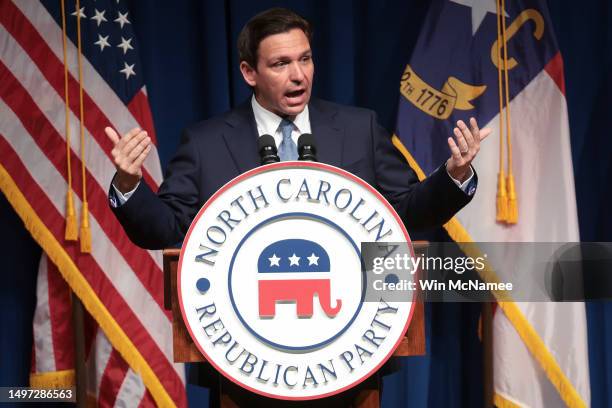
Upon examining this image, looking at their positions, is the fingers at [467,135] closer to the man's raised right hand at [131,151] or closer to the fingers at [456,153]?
the fingers at [456,153]

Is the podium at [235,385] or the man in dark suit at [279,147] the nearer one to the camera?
the podium at [235,385]

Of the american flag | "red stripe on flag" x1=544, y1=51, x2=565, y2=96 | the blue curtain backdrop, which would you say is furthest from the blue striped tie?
Result: "red stripe on flag" x1=544, y1=51, x2=565, y2=96

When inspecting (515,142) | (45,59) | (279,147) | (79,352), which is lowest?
(79,352)

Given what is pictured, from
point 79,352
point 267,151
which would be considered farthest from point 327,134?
point 79,352

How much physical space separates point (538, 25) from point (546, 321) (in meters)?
1.14

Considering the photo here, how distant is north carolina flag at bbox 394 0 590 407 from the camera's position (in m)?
3.47

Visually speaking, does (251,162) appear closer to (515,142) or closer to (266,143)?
(266,143)

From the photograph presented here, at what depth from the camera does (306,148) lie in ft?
6.25

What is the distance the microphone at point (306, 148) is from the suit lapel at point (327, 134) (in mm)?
204

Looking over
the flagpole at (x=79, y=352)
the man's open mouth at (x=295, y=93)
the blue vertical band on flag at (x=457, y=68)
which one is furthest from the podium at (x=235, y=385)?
the blue vertical band on flag at (x=457, y=68)

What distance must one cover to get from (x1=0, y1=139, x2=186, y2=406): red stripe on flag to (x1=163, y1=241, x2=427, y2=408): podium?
1.53 meters

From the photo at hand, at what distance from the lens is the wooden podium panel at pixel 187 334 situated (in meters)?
1.76

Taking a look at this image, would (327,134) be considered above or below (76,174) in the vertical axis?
below

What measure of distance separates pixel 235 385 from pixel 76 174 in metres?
1.75
